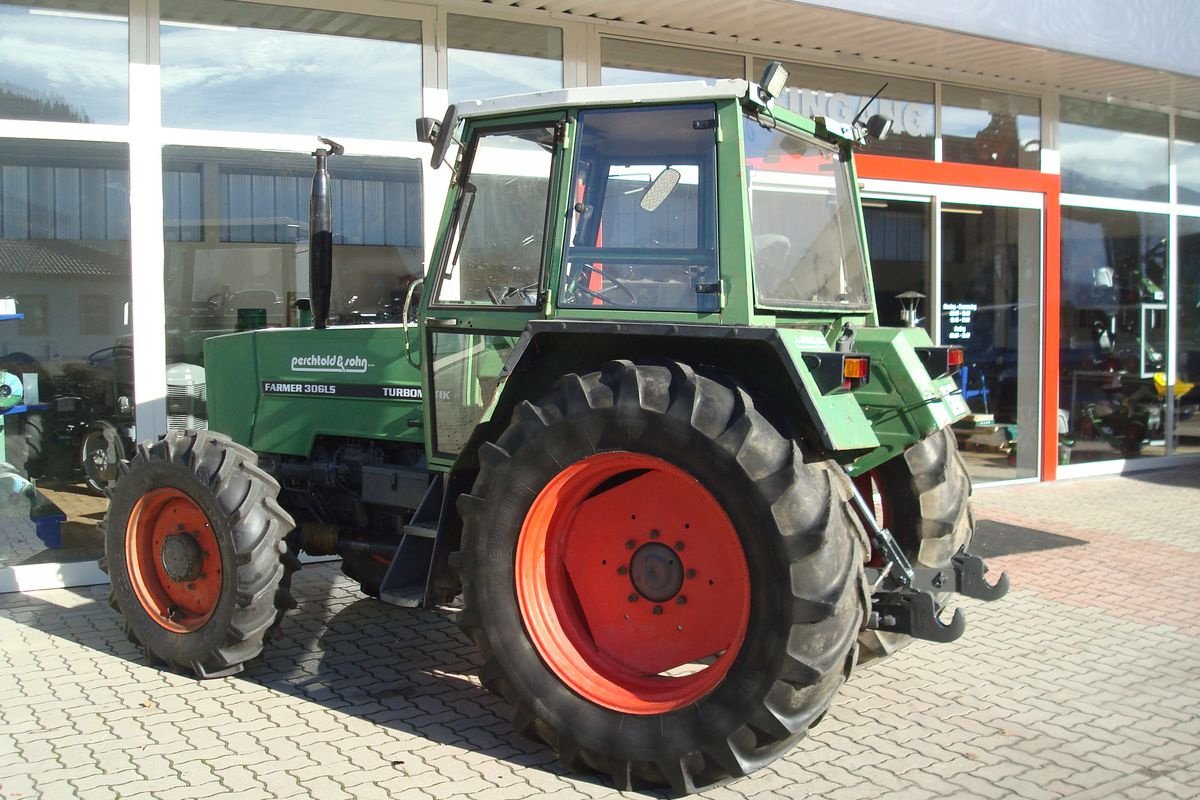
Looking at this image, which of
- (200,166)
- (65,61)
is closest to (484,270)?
(200,166)

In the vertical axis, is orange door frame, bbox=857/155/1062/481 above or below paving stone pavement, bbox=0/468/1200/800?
above

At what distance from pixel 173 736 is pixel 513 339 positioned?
6.54ft

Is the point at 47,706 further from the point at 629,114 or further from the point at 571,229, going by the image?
the point at 629,114

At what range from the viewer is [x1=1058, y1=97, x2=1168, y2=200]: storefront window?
35.3 ft

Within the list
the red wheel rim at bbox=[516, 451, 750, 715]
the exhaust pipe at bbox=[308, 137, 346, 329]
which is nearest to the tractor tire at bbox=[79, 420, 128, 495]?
the exhaust pipe at bbox=[308, 137, 346, 329]

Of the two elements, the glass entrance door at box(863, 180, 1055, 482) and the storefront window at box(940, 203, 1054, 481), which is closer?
the glass entrance door at box(863, 180, 1055, 482)

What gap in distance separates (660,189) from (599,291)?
43 cm

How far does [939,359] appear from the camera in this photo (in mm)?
4719

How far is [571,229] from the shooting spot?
4125 millimetres

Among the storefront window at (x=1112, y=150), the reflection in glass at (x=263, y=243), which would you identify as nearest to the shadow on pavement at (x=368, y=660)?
the reflection in glass at (x=263, y=243)

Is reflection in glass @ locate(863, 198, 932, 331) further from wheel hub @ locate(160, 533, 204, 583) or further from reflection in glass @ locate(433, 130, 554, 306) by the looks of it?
wheel hub @ locate(160, 533, 204, 583)

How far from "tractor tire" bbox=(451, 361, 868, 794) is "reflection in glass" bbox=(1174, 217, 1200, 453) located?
9.66m

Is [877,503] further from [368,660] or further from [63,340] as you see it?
[63,340]

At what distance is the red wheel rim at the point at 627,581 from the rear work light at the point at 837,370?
1.86 ft
